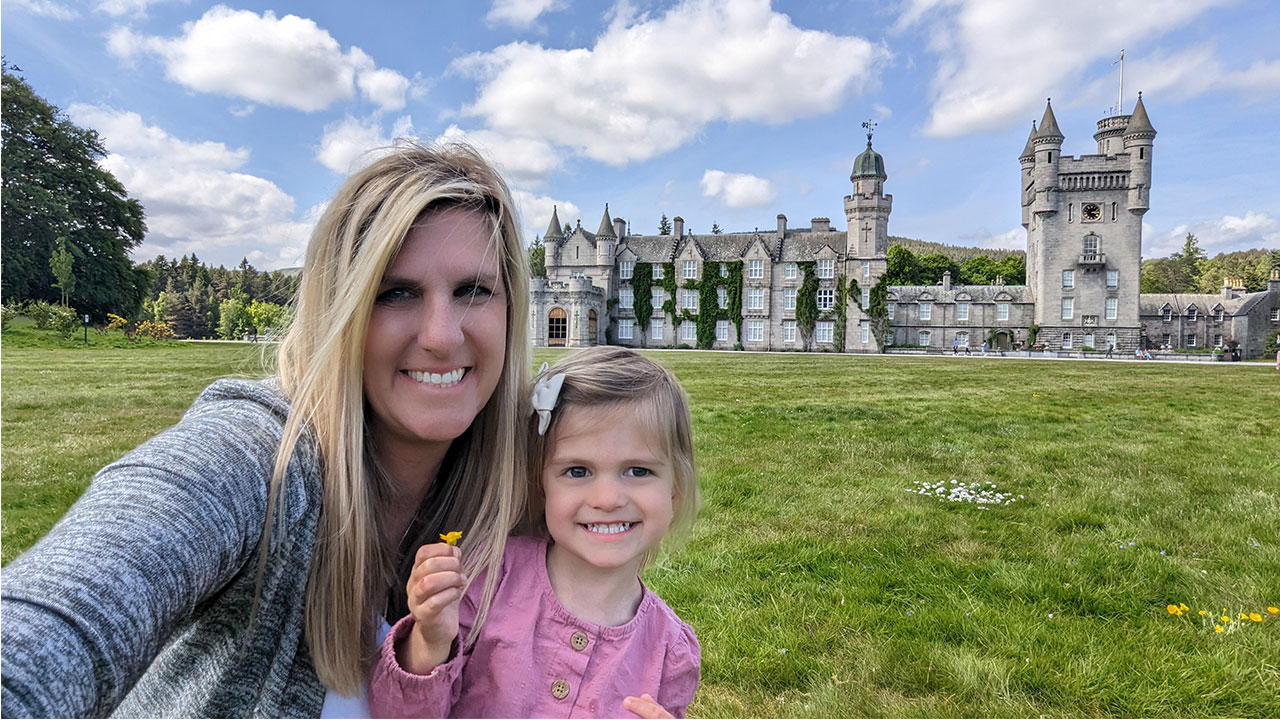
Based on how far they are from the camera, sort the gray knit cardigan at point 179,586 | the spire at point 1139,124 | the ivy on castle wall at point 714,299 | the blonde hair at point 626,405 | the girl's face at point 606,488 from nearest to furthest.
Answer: the gray knit cardigan at point 179,586 < the girl's face at point 606,488 < the blonde hair at point 626,405 < the spire at point 1139,124 < the ivy on castle wall at point 714,299

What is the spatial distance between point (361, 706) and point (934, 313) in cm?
5026

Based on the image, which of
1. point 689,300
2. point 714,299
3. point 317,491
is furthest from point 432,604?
point 689,300

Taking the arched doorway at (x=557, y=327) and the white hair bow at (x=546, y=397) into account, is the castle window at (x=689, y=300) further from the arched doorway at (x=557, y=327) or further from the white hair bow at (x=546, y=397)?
the white hair bow at (x=546, y=397)

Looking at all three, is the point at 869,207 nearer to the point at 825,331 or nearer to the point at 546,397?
the point at 825,331

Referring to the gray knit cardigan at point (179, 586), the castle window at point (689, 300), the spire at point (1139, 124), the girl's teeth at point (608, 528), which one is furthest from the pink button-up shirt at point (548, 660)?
the spire at point (1139, 124)

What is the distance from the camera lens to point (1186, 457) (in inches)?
326

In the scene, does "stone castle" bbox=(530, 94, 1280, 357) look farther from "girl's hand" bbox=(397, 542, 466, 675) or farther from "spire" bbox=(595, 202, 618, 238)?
"girl's hand" bbox=(397, 542, 466, 675)

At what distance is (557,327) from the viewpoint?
1834 inches

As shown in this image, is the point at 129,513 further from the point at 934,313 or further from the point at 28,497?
the point at 934,313

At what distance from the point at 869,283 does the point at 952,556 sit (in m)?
42.1

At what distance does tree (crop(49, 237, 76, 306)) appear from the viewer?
86.3 feet

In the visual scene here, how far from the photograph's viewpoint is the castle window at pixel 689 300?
47.6 m

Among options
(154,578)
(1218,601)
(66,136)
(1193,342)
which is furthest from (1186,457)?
(1193,342)

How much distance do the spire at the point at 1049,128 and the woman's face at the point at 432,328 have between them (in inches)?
2096
